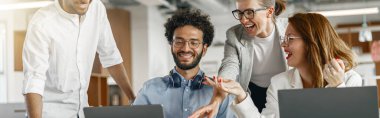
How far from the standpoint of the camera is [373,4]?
30.4 feet

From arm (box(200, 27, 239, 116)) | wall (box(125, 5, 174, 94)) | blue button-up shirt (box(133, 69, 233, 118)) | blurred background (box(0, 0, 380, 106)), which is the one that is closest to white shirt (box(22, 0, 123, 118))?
blue button-up shirt (box(133, 69, 233, 118))

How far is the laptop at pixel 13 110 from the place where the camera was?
209 cm

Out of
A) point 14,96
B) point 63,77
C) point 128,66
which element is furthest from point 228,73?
point 128,66

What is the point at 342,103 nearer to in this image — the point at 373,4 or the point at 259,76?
the point at 259,76

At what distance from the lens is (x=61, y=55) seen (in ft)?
6.64

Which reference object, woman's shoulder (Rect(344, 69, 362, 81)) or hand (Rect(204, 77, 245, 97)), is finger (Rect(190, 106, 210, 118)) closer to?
hand (Rect(204, 77, 245, 97))

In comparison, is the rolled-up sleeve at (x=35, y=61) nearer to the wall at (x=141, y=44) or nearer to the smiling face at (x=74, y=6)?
the smiling face at (x=74, y=6)

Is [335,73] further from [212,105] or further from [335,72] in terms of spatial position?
[212,105]

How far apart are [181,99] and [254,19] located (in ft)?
1.49

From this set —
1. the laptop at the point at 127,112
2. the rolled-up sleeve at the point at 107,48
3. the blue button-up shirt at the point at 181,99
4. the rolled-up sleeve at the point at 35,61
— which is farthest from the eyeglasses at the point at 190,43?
the laptop at the point at 127,112

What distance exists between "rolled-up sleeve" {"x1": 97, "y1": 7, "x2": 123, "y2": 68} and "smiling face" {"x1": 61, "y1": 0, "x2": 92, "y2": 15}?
6.3 inches

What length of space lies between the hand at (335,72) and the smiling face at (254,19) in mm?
497

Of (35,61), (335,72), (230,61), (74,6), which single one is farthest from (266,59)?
(35,61)

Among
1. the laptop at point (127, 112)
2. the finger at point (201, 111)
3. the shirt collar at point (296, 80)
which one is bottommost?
the finger at point (201, 111)
